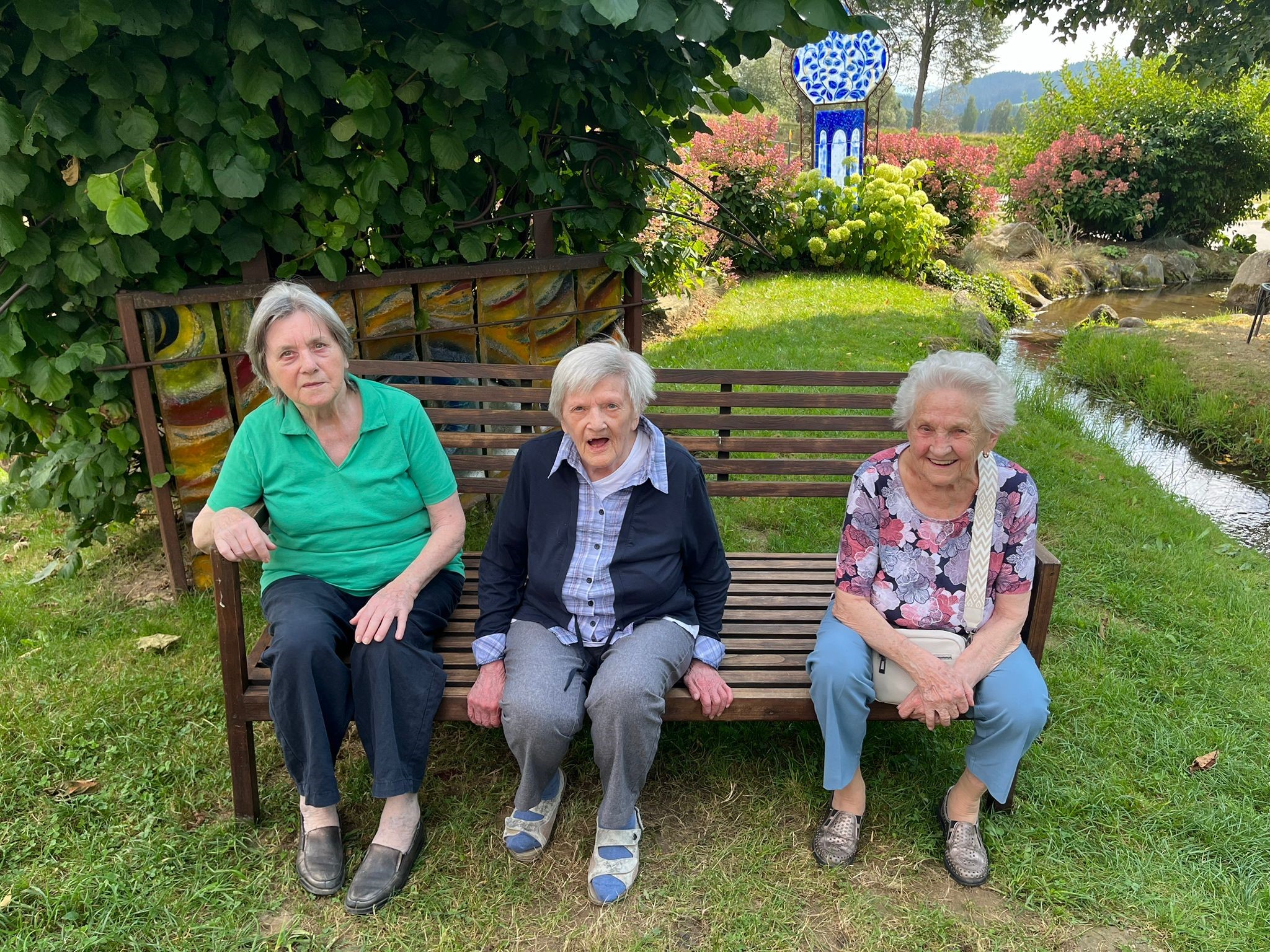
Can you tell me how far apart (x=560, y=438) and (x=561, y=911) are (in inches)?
48.8

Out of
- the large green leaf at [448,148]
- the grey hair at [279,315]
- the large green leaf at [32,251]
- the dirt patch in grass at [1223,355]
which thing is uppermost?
the large green leaf at [448,148]

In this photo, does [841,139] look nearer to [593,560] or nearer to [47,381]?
[47,381]

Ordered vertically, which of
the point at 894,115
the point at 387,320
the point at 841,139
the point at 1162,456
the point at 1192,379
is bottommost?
the point at 1162,456

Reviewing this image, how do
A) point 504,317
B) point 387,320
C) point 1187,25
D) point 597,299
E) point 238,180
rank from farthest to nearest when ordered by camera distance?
point 1187,25 → point 597,299 → point 504,317 → point 387,320 → point 238,180

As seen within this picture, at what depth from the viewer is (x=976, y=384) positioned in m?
2.32

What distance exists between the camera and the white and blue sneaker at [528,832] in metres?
2.45

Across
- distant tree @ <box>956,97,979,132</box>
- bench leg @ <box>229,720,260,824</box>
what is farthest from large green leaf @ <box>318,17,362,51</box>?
distant tree @ <box>956,97,979,132</box>

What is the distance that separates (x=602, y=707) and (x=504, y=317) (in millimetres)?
2278

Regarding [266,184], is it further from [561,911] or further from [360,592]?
[561,911]

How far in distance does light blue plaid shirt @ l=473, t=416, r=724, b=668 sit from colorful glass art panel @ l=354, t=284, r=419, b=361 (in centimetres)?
164

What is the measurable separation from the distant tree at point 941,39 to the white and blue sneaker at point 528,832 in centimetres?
3224

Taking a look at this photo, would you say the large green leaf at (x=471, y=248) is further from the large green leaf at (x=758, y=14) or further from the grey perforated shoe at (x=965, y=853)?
the grey perforated shoe at (x=965, y=853)

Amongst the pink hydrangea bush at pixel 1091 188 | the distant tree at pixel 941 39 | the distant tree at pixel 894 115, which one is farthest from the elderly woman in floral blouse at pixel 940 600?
the distant tree at pixel 894 115

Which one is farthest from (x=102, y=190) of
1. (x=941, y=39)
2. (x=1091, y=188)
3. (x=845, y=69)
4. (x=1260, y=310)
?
(x=941, y=39)
